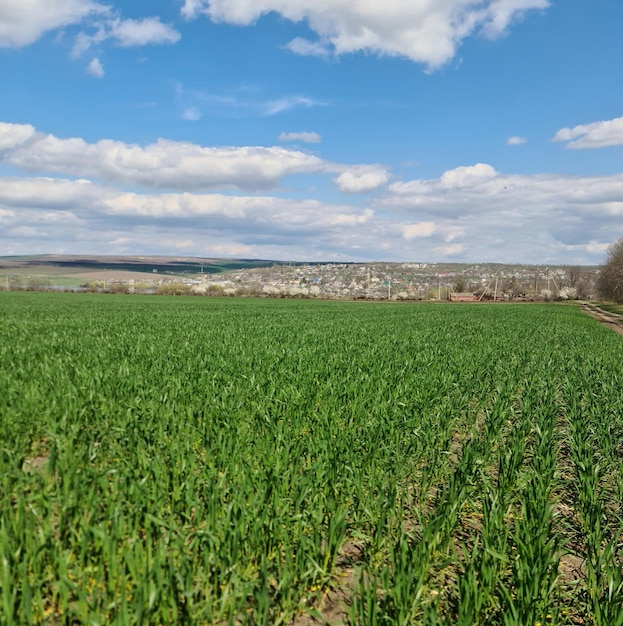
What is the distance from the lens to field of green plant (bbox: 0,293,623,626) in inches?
128

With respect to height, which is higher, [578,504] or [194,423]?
[194,423]

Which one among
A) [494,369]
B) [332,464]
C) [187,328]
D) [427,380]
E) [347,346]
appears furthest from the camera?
[187,328]

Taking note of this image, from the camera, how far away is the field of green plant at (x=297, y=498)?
10.7ft

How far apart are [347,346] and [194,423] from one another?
9.78 metres

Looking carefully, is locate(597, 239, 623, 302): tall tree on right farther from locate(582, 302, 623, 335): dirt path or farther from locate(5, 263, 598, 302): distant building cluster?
locate(5, 263, 598, 302): distant building cluster

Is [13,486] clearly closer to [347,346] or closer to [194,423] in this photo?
[194,423]

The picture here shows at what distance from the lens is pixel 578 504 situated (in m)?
5.44

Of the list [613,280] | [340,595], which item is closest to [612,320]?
[613,280]

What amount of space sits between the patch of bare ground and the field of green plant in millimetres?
20

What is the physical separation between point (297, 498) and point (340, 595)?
863 millimetres

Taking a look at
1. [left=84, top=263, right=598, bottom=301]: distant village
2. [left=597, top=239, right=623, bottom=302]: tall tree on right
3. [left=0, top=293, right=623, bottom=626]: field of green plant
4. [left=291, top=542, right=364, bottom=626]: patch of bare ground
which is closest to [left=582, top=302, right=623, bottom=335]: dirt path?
[left=597, top=239, right=623, bottom=302]: tall tree on right

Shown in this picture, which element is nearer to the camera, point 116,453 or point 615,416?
point 116,453

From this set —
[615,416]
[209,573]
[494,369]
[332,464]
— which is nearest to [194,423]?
[332,464]

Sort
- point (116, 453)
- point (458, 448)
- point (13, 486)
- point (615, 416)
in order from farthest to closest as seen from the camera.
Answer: point (615, 416) < point (458, 448) < point (116, 453) < point (13, 486)
